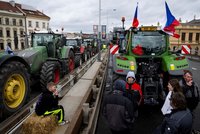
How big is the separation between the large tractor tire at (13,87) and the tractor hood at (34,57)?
1753 millimetres

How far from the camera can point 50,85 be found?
452 centimetres

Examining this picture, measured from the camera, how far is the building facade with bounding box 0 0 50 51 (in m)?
50.2

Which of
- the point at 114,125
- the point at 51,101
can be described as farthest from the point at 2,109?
the point at 114,125

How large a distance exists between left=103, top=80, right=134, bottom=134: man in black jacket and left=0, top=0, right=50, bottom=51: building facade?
44101 mm

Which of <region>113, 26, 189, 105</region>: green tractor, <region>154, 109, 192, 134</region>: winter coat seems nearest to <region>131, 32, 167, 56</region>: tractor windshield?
<region>113, 26, 189, 105</region>: green tractor

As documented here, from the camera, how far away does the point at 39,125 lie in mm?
4258

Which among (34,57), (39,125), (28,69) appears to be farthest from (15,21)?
(39,125)

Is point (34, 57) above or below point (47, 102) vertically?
above

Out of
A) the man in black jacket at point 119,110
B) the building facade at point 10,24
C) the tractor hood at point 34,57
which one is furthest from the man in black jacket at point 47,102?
the building facade at point 10,24

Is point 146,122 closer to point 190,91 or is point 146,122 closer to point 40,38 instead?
point 190,91

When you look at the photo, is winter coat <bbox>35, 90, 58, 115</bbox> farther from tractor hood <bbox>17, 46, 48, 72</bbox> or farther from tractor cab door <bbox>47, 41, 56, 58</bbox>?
tractor cab door <bbox>47, 41, 56, 58</bbox>

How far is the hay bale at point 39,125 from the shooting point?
168 inches

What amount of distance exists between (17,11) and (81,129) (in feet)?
194

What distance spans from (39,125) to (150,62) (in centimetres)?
471
